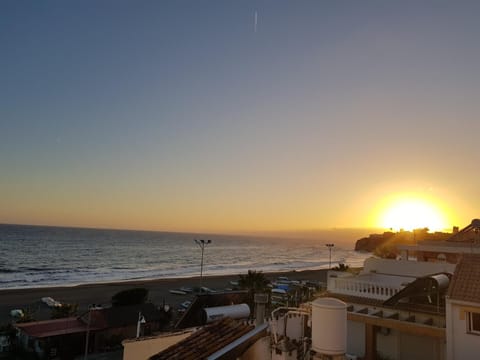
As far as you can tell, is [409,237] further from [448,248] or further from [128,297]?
[448,248]

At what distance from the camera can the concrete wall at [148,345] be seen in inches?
357

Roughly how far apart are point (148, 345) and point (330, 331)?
5.66 m

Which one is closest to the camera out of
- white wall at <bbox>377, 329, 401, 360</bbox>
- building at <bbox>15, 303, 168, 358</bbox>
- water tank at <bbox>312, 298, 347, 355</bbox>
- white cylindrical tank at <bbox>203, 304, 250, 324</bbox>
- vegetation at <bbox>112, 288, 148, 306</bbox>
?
water tank at <bbox>312, 298, 347, 355</bbox>

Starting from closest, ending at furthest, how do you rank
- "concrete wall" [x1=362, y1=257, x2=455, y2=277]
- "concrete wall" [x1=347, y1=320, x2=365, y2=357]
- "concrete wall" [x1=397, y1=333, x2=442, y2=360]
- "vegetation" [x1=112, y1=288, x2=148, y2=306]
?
"concrete wall" [x1=397, y1=333, x2=442, y2=360], "concrete wall" [x1=347, y1=320, x2=365, y2=357], "concrete wall" [x1=362, y1=257, x2=455, y2=277], "vegetation" [x1=112, y1=288, x2=148, y2=306]

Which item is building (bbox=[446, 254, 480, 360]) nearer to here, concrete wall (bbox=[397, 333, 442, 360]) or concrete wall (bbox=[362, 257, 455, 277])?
concrete wall (bbox=[397, 333, 442, 360])

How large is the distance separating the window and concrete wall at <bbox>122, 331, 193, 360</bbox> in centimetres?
656

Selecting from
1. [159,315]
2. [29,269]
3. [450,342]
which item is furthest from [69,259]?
[450,342]

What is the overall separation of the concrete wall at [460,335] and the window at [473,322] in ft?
0.28

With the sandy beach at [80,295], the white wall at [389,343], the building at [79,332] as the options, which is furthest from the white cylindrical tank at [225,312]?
the sandy beach at [80,295]

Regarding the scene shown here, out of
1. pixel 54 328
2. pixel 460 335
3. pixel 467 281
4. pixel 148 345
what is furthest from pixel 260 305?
pixel 54 328

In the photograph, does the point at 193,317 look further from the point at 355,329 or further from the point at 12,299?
the point at 12,299

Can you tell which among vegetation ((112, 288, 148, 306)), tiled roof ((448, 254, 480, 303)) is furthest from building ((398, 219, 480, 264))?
vegetation ((112, 288, 148, 306))

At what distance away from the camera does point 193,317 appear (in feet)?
85.8

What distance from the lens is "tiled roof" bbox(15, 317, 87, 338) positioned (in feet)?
78.2
